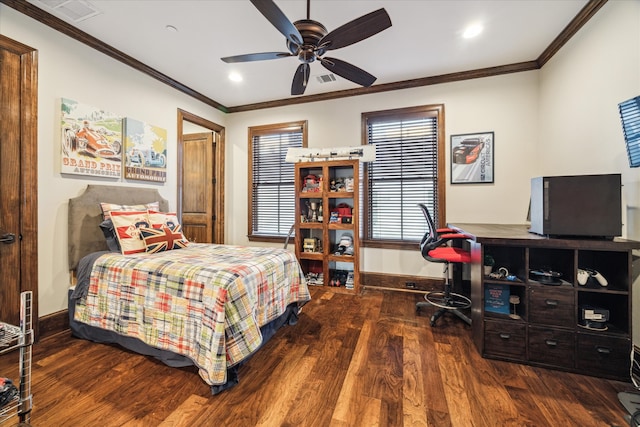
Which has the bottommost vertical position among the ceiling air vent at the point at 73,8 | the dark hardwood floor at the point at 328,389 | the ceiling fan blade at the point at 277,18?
the dark hardwood floor at the point at 328,389

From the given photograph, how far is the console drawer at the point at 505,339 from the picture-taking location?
193 cm

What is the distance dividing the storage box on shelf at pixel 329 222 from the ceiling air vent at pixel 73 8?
2537 mm

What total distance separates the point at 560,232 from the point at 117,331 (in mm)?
3453

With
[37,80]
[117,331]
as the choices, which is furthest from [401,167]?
[37,80]

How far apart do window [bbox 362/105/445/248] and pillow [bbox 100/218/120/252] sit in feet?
9.73

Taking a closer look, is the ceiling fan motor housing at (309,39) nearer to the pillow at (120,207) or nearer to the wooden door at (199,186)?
the pillow at (120,207)

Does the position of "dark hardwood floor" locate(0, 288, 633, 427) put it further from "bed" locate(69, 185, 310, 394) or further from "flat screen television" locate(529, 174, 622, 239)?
"flat screen television" locate(529, 174, 622, 239)

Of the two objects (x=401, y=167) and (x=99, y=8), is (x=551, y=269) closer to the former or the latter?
(x=401, y=167)

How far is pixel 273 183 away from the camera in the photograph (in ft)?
14.5

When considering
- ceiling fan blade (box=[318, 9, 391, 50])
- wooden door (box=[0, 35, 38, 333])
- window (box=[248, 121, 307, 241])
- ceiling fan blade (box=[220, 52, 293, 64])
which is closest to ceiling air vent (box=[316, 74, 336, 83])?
window (box=[248, 121, 307, 241])

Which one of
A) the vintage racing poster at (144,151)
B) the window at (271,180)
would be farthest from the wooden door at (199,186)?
the vintage racing poster at (144,151)

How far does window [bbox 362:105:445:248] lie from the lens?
11.7ft

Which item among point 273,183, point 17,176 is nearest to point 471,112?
point 273,183

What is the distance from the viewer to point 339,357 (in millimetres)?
2023
